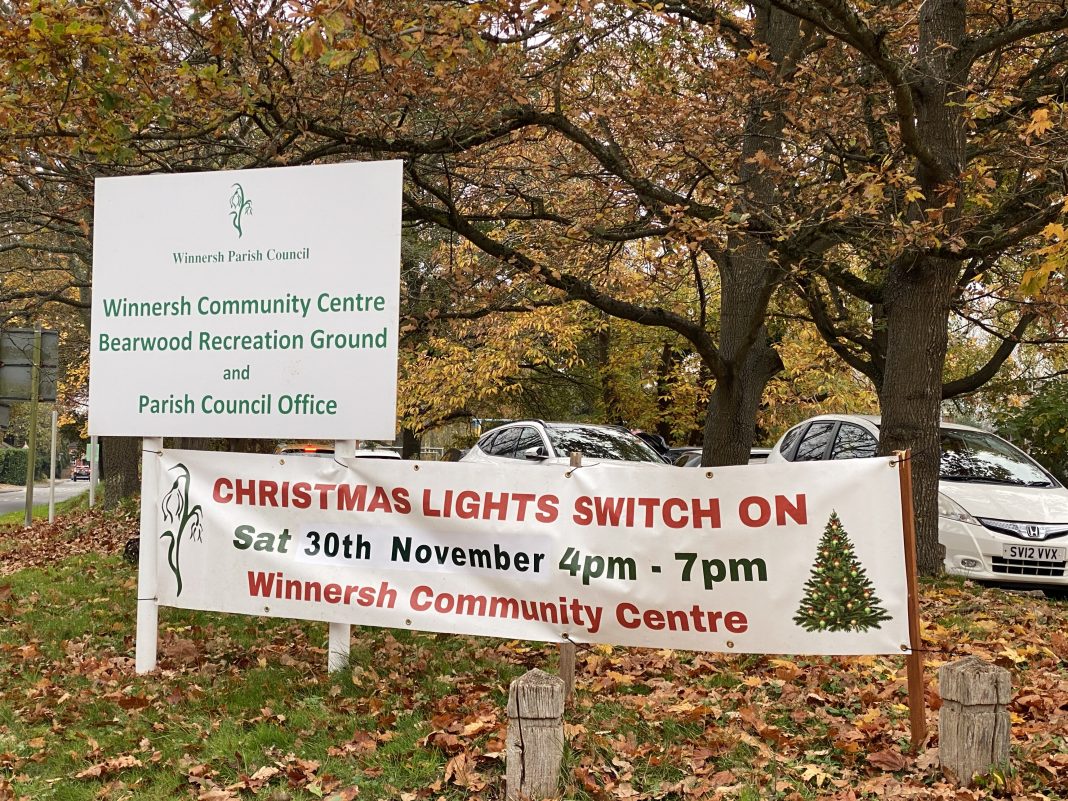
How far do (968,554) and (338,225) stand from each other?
6.88m

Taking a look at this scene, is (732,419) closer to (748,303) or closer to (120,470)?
(748,303)

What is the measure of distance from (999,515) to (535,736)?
22.8 feet

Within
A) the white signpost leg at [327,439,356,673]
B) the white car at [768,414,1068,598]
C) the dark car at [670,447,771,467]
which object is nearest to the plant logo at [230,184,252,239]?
the white signpost leg at [327,439,356,673]

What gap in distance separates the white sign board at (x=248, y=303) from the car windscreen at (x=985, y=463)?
6.99 meters

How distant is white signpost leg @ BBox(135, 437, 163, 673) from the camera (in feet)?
20.3

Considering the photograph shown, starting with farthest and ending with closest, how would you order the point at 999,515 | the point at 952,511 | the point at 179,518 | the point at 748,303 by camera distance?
the point at 748,303 < the point at 952,511 < the point at 999,515 < the point at 179,518

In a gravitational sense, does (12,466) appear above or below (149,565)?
above

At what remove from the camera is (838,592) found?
441 centimetres

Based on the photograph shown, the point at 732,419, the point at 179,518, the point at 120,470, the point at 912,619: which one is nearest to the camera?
the point at 912,619

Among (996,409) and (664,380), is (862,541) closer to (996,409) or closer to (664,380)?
(996,409)

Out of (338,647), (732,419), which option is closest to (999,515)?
(732,419)

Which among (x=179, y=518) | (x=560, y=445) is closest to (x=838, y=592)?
(x=179, y=518)

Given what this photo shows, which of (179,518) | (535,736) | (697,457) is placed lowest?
(535,736)

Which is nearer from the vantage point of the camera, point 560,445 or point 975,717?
point 975,717
